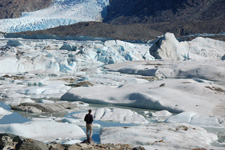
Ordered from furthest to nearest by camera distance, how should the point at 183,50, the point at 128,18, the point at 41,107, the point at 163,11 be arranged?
the point at 128,18, the point at 163,11, the point at 183,50, the point at 41,107

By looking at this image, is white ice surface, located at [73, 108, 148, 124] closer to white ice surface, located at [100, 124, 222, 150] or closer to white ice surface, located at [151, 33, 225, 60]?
white ice surface, located at [100, 124, 222, 150]

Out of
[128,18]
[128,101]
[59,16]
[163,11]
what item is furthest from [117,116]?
[128,18]

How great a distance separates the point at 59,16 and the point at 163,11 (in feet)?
81.3

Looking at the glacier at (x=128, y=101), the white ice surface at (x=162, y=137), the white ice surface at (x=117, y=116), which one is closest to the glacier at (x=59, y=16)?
the glacier at (x=128, y=101)

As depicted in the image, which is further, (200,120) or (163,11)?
(163,11)

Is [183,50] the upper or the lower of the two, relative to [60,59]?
lower

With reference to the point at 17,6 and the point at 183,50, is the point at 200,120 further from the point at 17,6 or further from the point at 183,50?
the point at 17,6

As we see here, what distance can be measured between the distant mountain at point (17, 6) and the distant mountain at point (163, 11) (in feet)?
69.4

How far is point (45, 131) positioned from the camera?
7.03 meters


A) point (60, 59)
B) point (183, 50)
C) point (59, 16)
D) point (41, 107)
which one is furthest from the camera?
point (59, 16)

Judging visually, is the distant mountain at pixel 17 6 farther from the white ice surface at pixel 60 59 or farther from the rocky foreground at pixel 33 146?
the rocky foreground at pixel 33 146

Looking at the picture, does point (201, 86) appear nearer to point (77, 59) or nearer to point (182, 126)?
point (182, 126)

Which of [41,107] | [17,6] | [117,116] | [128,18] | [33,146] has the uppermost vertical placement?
[17,6]

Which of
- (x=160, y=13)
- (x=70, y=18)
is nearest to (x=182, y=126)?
(x=70, y=18)
